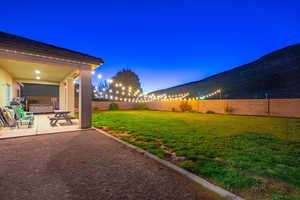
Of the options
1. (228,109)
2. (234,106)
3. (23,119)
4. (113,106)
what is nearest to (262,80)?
(234,106)

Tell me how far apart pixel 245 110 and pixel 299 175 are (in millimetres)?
10656

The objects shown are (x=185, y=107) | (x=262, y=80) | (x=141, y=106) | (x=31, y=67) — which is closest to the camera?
(x=31, y=67)

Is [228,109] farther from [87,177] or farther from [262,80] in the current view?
[262,80]

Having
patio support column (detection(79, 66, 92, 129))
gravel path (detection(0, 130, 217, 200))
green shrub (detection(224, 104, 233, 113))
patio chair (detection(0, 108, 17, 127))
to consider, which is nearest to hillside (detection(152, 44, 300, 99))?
green shrub (detection(224, 104, 233, 113))

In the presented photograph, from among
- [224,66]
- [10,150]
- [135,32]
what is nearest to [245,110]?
[10,150]

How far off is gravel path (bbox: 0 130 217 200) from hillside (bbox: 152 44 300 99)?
62.4 feet

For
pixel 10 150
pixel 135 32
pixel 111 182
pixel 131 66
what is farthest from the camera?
pixel 131 66

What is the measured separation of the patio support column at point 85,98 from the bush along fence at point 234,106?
423 inches

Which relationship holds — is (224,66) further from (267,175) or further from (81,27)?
(267,175)

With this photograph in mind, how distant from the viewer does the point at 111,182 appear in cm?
175

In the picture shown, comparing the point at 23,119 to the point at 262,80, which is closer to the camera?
the point at 23,119

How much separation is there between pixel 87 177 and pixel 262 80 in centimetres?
3948

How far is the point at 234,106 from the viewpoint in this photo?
37.3 ft

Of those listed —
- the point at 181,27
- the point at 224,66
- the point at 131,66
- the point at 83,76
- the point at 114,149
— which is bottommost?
the point at 114,149
